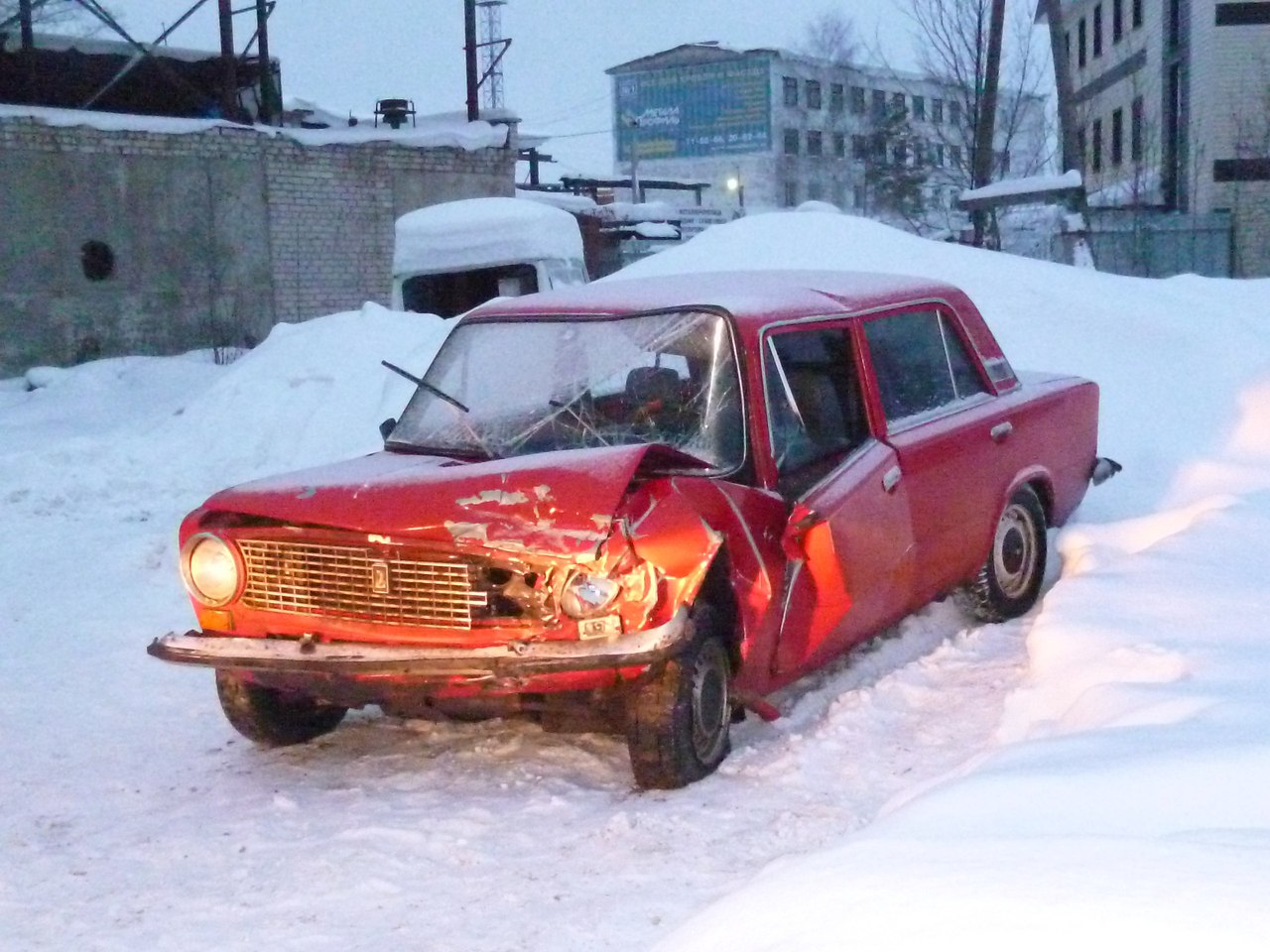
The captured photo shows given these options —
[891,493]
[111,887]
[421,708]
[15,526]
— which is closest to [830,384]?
[891,493]

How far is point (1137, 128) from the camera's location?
34500 mm

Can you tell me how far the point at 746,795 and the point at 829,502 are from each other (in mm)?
986

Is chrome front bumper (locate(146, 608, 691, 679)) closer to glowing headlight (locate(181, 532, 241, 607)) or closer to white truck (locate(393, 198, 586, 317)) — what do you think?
glowing headlight (locate(181, 532, 241, 607))

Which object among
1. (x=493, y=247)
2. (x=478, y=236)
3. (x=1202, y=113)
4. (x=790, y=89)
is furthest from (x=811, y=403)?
(x=790, y=89)

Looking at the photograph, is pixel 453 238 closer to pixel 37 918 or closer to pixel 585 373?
pixel 585 373

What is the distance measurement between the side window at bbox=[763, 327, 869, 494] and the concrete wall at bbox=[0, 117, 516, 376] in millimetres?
14192

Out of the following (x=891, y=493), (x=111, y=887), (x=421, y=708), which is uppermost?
(x=891, y=493)

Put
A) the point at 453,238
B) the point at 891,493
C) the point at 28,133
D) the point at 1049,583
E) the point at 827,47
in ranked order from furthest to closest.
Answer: the point at 827,47
the point at 28,133
the point at 453,238
the point at 1049,583
the point at 891,493

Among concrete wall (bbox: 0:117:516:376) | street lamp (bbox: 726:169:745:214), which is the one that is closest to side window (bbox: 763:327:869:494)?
concrete wall (bbox: 0:117:516:376)

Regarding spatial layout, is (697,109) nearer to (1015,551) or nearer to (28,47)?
(28,47)

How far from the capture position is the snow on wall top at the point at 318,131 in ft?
56.4

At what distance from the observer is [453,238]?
14.9 meters

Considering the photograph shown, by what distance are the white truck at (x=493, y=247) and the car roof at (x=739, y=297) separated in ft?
29.7

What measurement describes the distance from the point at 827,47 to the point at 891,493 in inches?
2871
